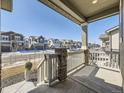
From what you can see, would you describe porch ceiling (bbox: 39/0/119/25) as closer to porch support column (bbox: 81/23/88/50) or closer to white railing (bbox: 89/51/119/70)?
porch support column (bbox: 81/23/88/50)

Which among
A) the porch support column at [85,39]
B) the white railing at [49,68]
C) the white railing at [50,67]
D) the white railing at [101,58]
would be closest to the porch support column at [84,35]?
the porch support column at [85,39]

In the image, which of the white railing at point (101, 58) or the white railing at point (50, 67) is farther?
the white railing at point (101, 58)

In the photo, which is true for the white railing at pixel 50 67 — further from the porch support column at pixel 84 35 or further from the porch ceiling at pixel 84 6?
the porch support column at pixel 84 35

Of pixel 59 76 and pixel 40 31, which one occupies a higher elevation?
pixel 40 31

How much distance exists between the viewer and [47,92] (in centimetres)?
283

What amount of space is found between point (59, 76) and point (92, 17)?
160 inches

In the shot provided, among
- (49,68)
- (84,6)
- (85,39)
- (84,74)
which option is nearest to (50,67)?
(49,68)

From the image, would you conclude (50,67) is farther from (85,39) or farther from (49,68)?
(85,39)

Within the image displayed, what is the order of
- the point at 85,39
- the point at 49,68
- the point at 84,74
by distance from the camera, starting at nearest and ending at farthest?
the point at 49,68
the point at 84,74
the point at 85,39

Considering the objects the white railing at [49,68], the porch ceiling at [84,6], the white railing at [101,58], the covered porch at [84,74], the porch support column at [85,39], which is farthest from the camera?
the porch support column at [85,39]

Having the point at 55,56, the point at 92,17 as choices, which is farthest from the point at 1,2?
the point at 92,17

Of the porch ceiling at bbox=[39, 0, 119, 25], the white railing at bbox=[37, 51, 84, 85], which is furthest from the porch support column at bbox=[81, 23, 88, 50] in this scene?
the white railing at bbox=[37, 51, 84, 85]

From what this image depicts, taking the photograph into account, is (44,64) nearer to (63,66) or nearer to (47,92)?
(63,66)

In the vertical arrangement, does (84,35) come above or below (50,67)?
above
